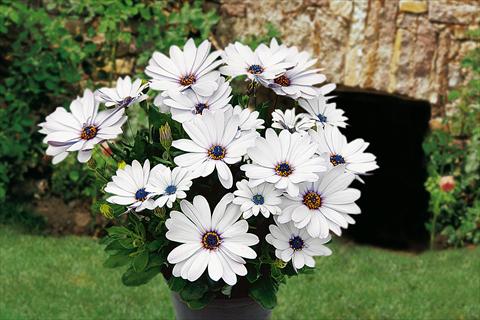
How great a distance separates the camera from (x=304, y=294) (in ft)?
13.9

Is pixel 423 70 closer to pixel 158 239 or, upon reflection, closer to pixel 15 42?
pixel 15 42

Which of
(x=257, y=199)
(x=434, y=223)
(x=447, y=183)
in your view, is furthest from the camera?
(x=434, y=223)

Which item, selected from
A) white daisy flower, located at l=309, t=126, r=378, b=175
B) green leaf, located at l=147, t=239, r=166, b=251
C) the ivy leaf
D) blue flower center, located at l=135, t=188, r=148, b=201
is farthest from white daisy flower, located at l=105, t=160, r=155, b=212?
white daisy flower, located at l=309, t=126, r=378, b=175

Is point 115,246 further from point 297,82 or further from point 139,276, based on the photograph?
point 297,82

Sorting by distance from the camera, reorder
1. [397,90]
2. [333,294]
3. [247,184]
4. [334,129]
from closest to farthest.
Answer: [247,184], [334,129], [333,294], [397,90]

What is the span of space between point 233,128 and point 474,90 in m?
3.52

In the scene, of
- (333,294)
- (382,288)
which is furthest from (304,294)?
(382,288)

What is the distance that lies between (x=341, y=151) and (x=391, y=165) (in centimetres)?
448

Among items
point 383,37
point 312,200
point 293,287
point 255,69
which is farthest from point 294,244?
point 383,37

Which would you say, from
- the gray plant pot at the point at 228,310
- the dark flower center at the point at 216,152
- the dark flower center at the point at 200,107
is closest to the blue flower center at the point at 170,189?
the dark flower center at the point at 216,152

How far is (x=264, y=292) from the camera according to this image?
6.57ft

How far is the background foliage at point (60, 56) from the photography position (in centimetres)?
507

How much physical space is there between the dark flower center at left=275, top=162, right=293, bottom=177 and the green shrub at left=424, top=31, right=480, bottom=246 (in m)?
3.40

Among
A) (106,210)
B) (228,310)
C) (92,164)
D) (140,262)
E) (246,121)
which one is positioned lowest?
(228,310)
